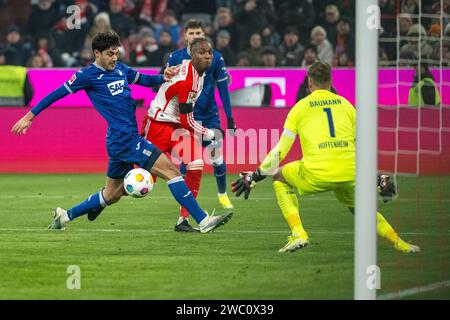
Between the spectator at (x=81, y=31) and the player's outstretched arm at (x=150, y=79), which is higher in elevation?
the spectator at (x=81, y=31)

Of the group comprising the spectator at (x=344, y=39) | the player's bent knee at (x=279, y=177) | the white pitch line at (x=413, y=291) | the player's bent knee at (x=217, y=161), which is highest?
the spectator at (x=344, y=39)

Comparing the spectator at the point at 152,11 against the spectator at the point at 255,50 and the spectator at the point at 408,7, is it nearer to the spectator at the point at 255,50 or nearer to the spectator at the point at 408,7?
the spectator at the point at 255,50

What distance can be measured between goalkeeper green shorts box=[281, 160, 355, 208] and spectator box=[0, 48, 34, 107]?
9.56 metres

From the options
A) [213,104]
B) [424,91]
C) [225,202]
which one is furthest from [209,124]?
[424,91]

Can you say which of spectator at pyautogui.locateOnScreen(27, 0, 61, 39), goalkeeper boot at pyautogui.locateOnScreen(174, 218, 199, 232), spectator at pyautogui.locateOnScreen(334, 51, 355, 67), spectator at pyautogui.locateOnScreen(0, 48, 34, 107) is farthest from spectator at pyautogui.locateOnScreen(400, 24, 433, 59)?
spectator at pyautogui.locateOnScreen(27, 0, 61, 39)

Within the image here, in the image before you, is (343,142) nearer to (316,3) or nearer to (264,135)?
(264,135)

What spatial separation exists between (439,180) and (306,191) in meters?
4.57

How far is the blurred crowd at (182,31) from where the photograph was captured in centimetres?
1875

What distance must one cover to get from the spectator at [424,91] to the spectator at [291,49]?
6.25m

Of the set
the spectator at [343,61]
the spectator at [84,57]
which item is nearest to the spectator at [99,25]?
the spectator at [84,57]

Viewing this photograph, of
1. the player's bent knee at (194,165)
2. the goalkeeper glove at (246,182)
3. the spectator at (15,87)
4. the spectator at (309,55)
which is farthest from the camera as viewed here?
the spectator at (309,55)

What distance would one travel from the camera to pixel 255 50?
18938mm

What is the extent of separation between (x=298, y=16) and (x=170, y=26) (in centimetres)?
234

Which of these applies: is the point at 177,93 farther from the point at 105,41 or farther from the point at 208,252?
the point at 208,252
